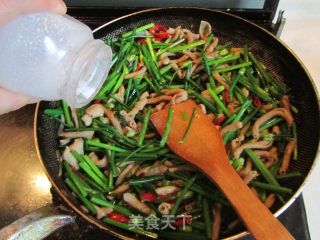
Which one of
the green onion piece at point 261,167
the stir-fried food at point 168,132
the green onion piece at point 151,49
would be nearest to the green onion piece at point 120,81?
the stir-fried food at point 168,132

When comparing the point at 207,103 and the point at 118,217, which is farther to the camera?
the point at 207,103

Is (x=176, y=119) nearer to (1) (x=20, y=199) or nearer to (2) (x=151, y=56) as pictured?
(2) (x=151, y=56)

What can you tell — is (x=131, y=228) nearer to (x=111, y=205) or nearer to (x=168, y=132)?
(x=111, y=205)

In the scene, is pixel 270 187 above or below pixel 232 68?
below

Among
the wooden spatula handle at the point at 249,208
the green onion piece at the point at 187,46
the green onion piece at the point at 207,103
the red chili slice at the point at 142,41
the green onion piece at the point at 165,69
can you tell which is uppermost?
the green onion piece at the point at 187,46

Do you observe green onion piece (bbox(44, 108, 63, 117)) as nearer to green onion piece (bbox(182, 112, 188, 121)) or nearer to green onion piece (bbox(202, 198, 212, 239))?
green onion piece (bbox(182, 112, 188, 121))

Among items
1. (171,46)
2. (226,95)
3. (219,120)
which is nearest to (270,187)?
(219,120)

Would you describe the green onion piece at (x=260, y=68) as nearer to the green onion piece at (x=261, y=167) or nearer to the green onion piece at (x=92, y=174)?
the green onion piece at (x=261, y=167)
